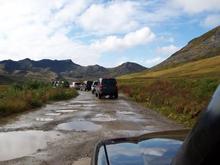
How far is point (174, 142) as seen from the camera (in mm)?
3180

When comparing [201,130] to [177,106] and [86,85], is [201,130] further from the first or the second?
[86,85]

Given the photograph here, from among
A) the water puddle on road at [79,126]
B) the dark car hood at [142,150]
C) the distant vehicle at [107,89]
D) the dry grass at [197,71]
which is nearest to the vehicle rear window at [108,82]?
the distant vehicle at [107,89]

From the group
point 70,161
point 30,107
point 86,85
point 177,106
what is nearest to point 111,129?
point 70,161

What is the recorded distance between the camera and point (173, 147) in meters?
3.00

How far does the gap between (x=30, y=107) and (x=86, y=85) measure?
45.5 m

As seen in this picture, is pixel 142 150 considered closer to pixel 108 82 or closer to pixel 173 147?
pixel 173 147

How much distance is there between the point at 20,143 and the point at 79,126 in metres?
3.81

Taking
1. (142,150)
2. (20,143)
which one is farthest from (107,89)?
(142,150)

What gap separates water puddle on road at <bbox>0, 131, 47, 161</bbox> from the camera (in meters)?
9.96

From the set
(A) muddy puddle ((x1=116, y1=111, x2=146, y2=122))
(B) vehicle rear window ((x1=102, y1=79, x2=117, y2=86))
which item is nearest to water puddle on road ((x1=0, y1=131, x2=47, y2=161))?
(A) muddy puddle ((x1=116, y1=111, x2=146, y2=122))

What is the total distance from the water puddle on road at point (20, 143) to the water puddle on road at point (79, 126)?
46.9 inches

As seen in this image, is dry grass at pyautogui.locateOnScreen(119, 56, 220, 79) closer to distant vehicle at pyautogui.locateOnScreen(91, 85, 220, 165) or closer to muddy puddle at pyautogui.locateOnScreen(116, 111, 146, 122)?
muddy puddle at pyautogui.locateOnScreen(116, 111, 146, 122)

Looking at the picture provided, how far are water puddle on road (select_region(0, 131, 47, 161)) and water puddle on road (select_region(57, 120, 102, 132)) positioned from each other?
3.91ft

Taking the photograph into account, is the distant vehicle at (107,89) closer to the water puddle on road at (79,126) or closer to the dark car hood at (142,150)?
the water puddle on road at (79,126)
